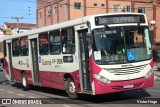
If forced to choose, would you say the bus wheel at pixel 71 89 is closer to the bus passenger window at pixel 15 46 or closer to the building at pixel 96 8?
the bus passenger window at pixel 15 46

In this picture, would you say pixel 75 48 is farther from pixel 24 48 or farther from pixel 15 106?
pixel 24 48

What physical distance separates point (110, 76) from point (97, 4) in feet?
202

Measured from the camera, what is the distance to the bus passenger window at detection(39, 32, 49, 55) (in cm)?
1703

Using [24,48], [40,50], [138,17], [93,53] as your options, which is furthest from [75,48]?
[24,48]

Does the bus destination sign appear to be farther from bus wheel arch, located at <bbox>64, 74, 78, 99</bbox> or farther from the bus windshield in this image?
bus wheel arch, located at <bbox>64, 74, 78, 99</bbox>

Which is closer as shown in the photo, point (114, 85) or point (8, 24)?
point (114, 85)

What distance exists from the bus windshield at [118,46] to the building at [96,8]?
56095 millimetres

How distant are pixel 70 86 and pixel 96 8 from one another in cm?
5951

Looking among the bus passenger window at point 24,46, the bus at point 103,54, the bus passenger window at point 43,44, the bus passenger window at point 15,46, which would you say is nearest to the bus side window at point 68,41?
the bus at point 103,54

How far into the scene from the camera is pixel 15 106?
13.4 meters

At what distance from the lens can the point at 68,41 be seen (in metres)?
14.9

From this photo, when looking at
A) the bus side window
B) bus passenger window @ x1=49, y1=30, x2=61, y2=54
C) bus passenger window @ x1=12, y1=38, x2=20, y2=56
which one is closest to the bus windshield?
the bus side window

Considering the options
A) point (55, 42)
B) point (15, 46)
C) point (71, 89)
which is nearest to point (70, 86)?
point (71, 89)

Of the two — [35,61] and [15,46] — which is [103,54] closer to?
[35,61]
